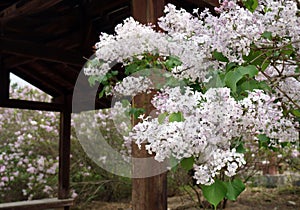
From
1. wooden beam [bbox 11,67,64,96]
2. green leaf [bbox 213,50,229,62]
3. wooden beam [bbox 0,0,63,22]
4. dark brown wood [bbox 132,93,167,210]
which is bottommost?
dark brown wood [bbox 132,93,167,210]

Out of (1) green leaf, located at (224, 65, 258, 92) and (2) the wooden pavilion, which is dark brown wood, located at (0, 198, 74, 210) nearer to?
(2) the wooden pavilion

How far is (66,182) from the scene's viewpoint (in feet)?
18.3

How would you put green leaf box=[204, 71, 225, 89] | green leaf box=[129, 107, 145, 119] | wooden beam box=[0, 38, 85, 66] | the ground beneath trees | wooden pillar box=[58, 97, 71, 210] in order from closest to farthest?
green leaf box=[204, 71, 225, 89]
green leaf box=[129, 107, 145, 119]
wooden beam box=[0, 38, 85, 66]
the ground beneath trees
wooden pillar box=[58, 97, 71, 210]

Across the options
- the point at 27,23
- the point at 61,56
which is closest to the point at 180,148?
the point at 61,56

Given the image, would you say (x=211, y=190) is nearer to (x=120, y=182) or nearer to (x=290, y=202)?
(x=290, y=202)

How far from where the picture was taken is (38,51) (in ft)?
12.1

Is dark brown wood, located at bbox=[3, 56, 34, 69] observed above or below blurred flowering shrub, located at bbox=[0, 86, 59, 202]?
above

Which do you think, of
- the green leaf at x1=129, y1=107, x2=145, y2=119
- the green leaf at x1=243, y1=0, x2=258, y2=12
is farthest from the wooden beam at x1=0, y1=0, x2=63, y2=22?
the green leaf at x1=243, y1=0, x2=258, y2=12

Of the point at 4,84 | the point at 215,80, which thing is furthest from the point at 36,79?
the point at 215,80

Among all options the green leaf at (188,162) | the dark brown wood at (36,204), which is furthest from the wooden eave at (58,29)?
the green leaf at (188,162)

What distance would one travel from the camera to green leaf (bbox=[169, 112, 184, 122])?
3.81 feet

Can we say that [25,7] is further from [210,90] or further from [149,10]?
[210,90]

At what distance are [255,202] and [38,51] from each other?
3478 mm

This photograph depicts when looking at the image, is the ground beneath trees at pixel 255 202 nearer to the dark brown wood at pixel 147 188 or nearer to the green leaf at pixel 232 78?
the dark brown wood at pixel 147 188
